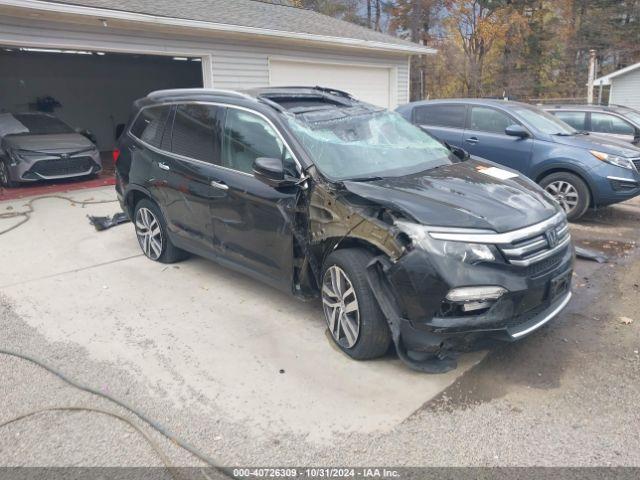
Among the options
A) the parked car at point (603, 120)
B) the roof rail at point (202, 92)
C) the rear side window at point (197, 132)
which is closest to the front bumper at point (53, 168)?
the roof rail at point (202, 92)

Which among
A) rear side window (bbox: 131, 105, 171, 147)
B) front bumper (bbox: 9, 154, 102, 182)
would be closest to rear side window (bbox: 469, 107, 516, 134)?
rear side window (bbox: 131, 105, 171, 147)

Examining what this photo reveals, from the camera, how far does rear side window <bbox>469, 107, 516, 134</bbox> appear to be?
7.78 meters

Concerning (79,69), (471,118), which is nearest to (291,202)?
(471,118)

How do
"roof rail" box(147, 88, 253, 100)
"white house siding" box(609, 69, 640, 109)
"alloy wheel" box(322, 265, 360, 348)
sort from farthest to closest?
1. "white house siding" box(609, 69, 640, 109)
2. "roof rail" box(147, 88, 253, 100)
3. "alloy wheel" box(322, 265, 360, 348)

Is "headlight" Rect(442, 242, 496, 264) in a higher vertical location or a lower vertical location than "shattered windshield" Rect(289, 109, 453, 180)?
lower

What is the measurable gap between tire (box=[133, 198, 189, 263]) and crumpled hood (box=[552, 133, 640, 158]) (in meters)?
5.43

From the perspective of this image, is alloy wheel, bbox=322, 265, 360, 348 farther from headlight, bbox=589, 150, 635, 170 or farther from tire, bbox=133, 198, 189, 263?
headlight, bbox=589, 150, 635, 170

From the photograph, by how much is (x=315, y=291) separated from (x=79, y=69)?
57.6 ft

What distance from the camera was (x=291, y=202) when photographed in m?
3.82

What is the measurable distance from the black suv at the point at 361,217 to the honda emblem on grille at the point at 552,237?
0.01 m

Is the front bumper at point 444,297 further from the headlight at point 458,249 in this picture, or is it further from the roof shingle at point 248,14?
the roof shingle at point 248,14

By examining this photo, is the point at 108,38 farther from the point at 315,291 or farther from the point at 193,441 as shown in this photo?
the point at 193,441

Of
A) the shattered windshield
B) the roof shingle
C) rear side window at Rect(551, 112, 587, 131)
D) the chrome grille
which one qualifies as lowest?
the chrome grille

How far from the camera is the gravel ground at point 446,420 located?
2650 millimetres
